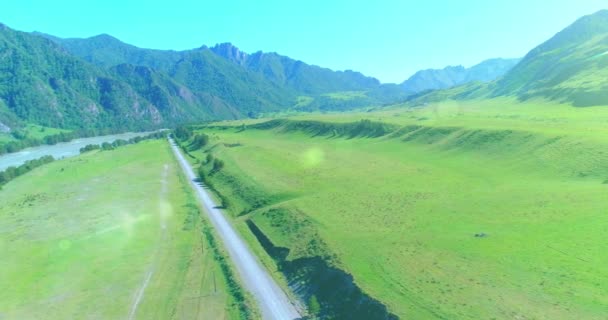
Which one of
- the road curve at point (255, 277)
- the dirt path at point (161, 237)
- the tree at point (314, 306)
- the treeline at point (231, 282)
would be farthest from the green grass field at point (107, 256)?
the tree at point (314, 306)

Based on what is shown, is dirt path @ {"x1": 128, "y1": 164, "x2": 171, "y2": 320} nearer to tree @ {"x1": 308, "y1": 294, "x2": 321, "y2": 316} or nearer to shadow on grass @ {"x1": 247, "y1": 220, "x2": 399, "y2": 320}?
shadow on grass @ {"x1": 247, "y1": 220, "x2": 399, "y2": 320}

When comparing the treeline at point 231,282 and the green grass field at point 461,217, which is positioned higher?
the green grass field at point 461,217

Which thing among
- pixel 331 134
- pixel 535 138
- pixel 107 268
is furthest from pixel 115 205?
pixel 331 134

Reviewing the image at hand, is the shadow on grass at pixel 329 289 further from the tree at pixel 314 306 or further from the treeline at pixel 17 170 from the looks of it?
the treeline at pixel 17 170

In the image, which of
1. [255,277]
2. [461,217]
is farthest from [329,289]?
[461,217]

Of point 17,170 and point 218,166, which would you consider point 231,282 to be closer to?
point 218,166

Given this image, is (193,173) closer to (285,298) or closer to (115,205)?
(115,205)
